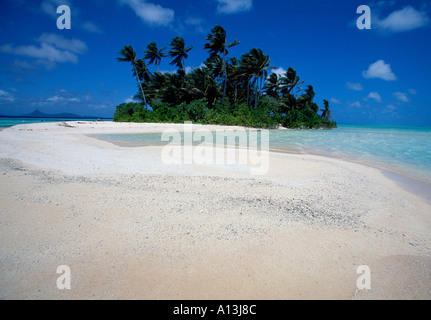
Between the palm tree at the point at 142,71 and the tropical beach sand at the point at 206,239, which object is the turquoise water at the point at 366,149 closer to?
the tropical beach sand at the point at 206,239

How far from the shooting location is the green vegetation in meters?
27.2

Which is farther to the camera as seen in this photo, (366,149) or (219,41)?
(219,41)

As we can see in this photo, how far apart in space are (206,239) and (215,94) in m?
31.6

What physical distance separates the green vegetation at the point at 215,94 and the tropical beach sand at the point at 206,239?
78.9ft

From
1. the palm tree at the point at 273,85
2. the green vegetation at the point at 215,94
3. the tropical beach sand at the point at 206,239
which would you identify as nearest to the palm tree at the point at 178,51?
the green vegetation at the point at 215,94

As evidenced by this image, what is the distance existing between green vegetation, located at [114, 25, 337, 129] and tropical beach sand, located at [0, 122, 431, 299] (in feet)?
78.9

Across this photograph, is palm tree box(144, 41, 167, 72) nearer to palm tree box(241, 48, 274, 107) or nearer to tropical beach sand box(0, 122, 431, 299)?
palm tree box(241, 48, 274, 107)

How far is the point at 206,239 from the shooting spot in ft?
6.83

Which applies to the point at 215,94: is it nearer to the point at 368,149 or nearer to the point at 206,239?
the point at 368,149

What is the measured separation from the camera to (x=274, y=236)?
7.14ft

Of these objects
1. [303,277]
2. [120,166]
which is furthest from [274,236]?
[120,166]

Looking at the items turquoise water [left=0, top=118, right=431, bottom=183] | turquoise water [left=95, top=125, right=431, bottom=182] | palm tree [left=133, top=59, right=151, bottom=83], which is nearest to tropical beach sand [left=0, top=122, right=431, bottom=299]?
turquoise water [left=95, top=125, right=431, bottom=182]

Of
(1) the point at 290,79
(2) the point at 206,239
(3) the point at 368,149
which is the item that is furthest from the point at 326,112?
(2) the point at 206,239
